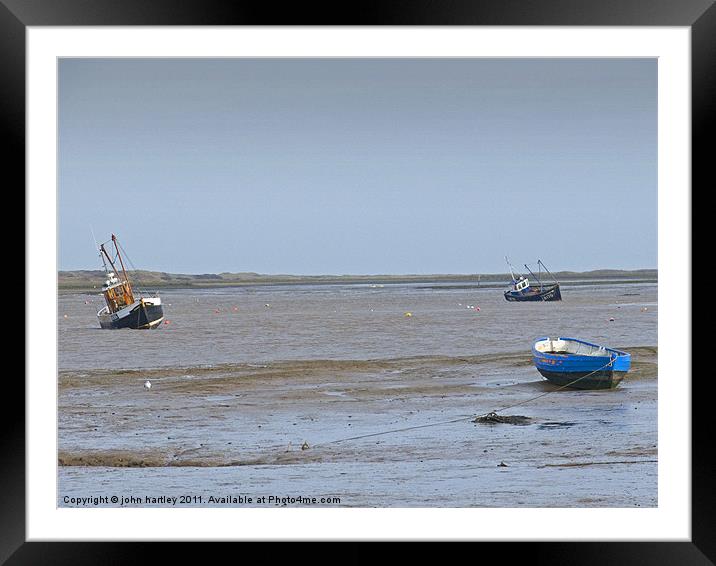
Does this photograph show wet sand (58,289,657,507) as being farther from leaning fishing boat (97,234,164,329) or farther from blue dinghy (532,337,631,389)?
leaning fishing boat (97,234,164,329)

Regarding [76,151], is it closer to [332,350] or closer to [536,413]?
[332,350]

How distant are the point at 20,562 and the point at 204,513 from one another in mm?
644

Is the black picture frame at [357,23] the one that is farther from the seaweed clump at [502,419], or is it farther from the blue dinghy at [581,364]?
the blue dinghy at [581,364]

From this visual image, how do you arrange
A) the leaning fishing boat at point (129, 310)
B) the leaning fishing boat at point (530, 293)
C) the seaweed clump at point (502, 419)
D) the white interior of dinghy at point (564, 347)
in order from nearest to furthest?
the seaweed clump at point (502, 419)
the white interior of dinghy at point (564, 347)
the leaning fishing boat at point (129, 310)
the leaning fishing boat at point (530, 293)

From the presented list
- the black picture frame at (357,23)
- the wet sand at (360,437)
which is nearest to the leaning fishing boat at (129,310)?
the wet sand at (360,437)

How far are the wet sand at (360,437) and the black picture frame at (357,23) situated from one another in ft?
10.2

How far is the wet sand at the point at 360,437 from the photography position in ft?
22.5

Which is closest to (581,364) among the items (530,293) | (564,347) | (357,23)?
(564,347)

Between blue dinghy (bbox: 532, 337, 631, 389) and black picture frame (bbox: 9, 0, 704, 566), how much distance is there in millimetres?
6915

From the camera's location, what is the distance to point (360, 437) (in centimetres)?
827

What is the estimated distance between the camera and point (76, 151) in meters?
28.1

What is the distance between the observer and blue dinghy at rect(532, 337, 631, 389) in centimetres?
Result: 1008

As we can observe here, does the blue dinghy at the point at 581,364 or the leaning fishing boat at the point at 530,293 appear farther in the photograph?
the leaning fishing boat at the point at 530,293

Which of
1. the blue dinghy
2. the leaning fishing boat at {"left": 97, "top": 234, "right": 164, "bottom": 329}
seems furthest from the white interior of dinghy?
the leaning fishing boat at {"left": 97, "top": 234, "right": 164, "bottom": 329}
